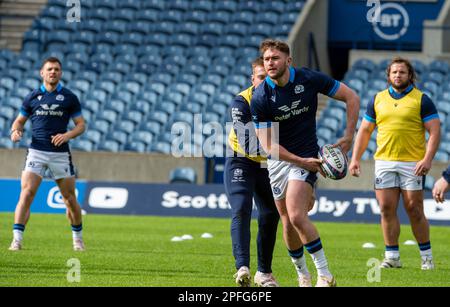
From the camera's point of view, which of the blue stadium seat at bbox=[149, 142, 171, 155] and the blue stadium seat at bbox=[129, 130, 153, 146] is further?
the blue stadium seat at bbox=[129, 130, 153, 146]

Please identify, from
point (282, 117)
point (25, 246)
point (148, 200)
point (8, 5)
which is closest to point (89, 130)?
point (148, 200)

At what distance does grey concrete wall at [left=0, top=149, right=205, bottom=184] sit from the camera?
25281mm

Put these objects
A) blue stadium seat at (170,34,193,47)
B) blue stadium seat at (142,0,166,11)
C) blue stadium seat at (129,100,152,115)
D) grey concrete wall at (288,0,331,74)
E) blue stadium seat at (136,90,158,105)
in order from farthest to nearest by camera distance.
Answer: blue stadium seat at (142,0,166,11) < blue stadium seat at (170,34,193,47) < grey concrete wall at (288,0,331,74) < blue stadium seat at (136,90,158,105) < blue stadium seat at (129,100,152,115)

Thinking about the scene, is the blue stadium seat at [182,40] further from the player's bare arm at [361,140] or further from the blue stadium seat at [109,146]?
the player's bare arm at [361,140]

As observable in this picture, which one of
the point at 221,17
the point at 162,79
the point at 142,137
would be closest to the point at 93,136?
the point at 142,137

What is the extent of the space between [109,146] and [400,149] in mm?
14660

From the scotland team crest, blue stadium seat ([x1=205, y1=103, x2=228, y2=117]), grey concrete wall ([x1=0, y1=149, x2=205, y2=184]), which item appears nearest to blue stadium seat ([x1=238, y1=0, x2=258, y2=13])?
blue stadium seat ([x1=205, y1=103, x2=228, y2=117])

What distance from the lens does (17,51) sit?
108ft

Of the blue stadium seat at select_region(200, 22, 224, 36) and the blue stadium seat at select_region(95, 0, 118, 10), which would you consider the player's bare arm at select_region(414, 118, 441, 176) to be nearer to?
the blue stadium seat at select_region(200, 22, 224, 36)

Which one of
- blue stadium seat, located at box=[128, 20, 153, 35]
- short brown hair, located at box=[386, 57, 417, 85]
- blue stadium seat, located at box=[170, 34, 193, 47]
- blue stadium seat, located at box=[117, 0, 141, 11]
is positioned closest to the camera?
A: short brown hair, located at box=[386, 57, 417, 85]

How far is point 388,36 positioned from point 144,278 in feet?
77.7

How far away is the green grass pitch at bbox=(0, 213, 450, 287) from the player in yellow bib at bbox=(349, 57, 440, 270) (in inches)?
15.8

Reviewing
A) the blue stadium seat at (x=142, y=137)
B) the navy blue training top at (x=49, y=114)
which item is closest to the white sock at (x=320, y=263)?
the navy blue training top at (x=49, y=114)

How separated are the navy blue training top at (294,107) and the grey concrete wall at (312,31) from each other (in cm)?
1958
